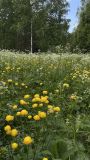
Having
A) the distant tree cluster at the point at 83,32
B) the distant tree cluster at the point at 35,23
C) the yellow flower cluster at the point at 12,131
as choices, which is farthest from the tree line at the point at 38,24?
the yellow flower cluster at the point at 12,131

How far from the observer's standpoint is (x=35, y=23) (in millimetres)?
51688

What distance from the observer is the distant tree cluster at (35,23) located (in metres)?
51.1

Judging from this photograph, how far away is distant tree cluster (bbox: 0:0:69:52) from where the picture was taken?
168ft

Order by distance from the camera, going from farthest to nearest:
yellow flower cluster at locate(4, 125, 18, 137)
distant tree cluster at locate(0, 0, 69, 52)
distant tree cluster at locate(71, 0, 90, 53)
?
distant tree cluster at locate(0, 0, 69, 52)
distant tree cluster at locate(71, 0, 90, 53)
yellow flower cluster at locate(4, 125, 18, 137)

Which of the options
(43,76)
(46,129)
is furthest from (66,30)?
(46,129)

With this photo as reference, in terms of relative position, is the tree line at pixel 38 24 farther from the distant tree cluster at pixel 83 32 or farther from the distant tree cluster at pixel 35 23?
the distant tree cluster at pixel 83 32

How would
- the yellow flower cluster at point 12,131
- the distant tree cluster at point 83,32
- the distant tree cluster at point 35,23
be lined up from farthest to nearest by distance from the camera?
the distant tree cluster at point 35,23 → the distant tree cluster at point 83,32 → the yellow flower cluster at point 12,131

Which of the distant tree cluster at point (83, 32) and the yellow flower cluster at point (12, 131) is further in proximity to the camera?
the distant tree cluster at point (83, 32)

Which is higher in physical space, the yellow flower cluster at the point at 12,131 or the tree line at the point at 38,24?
the yellow flower cluster at the point at 12,131

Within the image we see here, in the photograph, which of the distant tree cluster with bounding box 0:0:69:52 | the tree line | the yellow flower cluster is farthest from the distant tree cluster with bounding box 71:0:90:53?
the yellow flower cluster

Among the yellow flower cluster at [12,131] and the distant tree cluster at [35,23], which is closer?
the yellow flower cluster at [12,131]

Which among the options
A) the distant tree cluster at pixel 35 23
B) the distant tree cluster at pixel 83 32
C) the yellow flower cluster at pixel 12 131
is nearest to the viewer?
the yellow flower cluster at pixel 12 131

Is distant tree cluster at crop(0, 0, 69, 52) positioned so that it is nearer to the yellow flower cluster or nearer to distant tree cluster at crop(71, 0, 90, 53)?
distant tree cluster at crop(71, 0, 90, 53)

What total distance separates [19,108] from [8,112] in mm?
203
